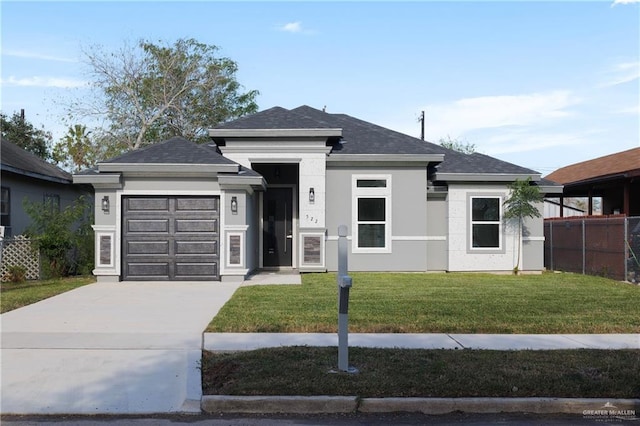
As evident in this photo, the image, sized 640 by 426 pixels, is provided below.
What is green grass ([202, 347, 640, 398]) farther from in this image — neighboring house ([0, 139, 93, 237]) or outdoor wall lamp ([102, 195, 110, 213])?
neighboring house ([0, 139, 93, 237])

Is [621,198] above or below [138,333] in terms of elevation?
above

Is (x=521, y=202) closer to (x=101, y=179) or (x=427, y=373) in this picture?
(x=101, y=179)

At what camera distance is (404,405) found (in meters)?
5.96

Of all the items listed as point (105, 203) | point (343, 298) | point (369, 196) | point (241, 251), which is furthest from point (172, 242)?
point (343, 298)

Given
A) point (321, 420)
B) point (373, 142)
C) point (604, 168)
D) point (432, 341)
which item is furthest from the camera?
point (604, 168)

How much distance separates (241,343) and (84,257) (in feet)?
35.2

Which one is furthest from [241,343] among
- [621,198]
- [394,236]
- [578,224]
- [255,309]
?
[621,198]

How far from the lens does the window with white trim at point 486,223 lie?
61.1 feet

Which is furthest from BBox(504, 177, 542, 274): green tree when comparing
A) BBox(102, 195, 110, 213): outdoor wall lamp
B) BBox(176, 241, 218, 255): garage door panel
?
BBox(102, 195, 110, 213): outdoor wall lamp

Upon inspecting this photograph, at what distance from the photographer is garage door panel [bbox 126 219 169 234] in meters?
15.9

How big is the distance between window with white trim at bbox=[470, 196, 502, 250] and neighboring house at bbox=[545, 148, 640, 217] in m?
5.25

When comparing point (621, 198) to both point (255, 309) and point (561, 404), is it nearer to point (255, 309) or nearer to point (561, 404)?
point (255, 309)

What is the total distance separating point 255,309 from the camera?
11.1 m

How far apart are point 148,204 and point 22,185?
25.7ft
